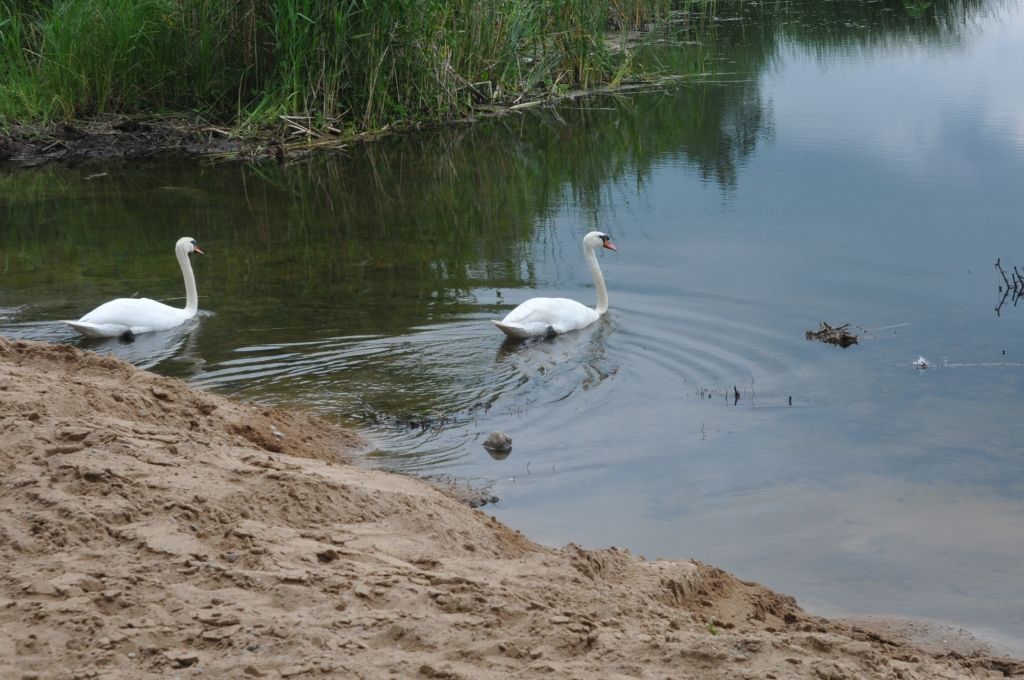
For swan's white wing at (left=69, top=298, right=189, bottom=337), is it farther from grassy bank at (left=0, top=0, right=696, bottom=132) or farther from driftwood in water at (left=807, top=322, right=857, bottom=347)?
grassy bank at (left=0, top=0, right=696, bottom=132)

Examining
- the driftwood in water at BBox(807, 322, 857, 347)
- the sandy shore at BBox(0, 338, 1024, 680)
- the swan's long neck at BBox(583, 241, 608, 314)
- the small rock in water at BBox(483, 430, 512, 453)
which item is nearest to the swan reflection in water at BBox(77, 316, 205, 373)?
the small rock in water at BBox(483, 430, 512, 453)

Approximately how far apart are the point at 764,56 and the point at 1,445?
805 inches

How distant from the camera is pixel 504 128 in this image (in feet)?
63.4

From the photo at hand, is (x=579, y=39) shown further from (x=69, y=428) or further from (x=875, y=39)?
(x=69, y=428)

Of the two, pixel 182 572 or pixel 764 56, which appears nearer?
pixel 182 572

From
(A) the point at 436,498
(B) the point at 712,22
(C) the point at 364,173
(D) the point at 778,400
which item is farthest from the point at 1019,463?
(B) the point at 712,22

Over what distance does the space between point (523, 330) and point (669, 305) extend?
1.67 m

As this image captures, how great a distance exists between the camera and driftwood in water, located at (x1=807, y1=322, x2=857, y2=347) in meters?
9.62

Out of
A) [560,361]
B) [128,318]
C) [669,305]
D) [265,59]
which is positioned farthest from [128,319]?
[265,59]

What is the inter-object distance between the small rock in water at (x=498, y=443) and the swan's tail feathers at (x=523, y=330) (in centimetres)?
215

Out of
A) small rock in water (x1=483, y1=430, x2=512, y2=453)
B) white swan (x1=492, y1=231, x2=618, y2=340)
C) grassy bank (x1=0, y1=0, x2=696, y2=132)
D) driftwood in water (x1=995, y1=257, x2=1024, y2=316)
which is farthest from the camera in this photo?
grassy bank (x1=0, y1=0, x2=696, y2=132)

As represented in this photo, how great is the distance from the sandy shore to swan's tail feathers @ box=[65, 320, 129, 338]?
3845 mm

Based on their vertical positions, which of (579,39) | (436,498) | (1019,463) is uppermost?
(579,39)

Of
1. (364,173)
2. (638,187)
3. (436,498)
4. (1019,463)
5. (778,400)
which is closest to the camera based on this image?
(436,498)
